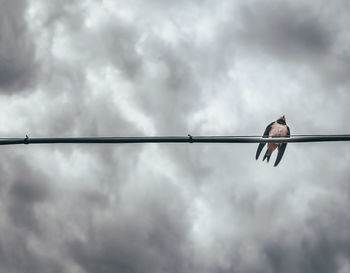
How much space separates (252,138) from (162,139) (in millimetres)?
1502

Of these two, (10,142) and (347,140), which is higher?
(347,140)

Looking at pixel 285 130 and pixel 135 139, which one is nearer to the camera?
pixel 135 139

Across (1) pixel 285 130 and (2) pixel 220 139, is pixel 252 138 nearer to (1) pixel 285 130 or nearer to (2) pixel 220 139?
(2) pixel 220 139

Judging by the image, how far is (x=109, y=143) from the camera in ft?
20.9

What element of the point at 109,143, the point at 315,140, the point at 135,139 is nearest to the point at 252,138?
the point at 315,140

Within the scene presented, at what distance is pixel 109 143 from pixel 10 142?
5.48 ft

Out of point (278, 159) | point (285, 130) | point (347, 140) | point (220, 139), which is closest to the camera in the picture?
point (220, 139)

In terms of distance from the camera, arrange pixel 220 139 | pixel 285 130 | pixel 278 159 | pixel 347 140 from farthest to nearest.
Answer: pixel 285 130 < pixel 278 159 < pixel 347 140 < pixel 220 139

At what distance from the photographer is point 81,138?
6.31m

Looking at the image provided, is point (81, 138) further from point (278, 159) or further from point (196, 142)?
point (278, 159)

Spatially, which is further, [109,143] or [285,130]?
[285,130]

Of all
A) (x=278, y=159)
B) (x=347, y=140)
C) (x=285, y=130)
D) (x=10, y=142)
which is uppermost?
(x=285, y=130)

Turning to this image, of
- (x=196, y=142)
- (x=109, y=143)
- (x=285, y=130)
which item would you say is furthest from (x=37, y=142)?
(x=285, y=130)

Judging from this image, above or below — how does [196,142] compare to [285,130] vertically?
below
